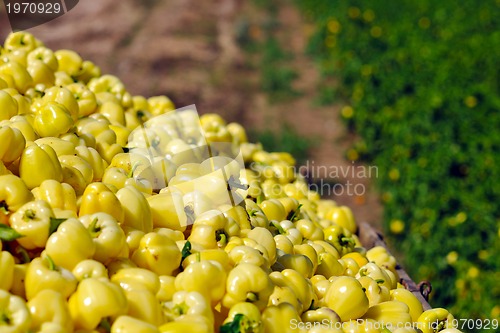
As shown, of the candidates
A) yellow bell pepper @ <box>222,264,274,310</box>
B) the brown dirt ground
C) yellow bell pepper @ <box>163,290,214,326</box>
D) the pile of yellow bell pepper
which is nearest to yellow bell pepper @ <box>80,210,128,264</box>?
the pile of yellow bell pepper

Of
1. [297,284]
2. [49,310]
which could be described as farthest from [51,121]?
[297,284]

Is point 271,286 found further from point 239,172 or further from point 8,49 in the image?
point 8,49

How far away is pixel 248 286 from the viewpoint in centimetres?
194

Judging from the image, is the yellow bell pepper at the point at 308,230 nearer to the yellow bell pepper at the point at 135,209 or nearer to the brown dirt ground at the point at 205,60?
the yellow bell pepper at the point at 135,209

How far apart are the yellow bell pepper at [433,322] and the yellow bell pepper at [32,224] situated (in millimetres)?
1425

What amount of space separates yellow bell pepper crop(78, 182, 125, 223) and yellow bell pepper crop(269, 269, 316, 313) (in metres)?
0.56

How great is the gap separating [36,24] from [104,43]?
208 centimetres

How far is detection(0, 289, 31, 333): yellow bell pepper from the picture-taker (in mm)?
1559

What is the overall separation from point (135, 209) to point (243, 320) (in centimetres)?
58

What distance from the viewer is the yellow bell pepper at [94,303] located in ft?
5.55

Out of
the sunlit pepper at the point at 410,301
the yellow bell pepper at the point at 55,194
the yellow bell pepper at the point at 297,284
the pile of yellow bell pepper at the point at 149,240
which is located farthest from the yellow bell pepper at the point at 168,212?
the sunlit pepper at the point at 410,301

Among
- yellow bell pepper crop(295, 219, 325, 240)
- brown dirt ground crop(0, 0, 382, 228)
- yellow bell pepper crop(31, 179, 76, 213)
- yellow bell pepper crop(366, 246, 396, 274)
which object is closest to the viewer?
yellow bell pepper crop(31, 179, 76, 213)

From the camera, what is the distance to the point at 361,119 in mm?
7320

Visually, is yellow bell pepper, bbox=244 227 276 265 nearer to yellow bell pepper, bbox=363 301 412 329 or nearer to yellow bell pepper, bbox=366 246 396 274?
yellow bell pepper, bbox=363 301 412 329
